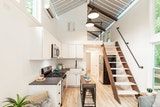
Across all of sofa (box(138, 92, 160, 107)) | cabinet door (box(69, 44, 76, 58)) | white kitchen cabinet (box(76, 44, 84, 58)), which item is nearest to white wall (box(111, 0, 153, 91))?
sofa (box(138, 92, 160, 107))

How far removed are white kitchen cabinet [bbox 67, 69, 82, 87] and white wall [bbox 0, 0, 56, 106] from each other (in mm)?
4680

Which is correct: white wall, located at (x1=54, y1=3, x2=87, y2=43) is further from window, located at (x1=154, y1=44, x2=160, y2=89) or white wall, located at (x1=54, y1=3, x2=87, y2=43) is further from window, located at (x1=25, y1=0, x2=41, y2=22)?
window, located at (x1=154, y1=44, x2=160, y2=89)

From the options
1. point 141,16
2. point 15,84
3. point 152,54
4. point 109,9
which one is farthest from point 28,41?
point 109,9

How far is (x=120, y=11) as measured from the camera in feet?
29.8

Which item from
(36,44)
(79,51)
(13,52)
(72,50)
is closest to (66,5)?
(72,50)

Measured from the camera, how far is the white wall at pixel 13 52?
9.96 feet

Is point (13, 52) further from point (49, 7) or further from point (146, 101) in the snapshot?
point (49, 7)

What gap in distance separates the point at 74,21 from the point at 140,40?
4.29 meters

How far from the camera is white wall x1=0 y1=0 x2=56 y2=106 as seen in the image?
3037 millimetres

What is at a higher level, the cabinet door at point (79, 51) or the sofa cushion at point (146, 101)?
the cabinet door at point (79, 51)

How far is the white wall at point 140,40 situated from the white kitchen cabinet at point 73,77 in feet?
8.39

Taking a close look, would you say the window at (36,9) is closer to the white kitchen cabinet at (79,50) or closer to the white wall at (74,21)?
the white kitchen cabinet at (79,50)

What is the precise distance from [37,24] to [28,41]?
841 mm

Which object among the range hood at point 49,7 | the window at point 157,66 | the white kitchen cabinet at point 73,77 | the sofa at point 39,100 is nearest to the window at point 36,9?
the range hood at point 49,7
